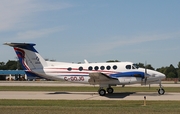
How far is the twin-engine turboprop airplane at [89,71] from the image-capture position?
28.0 m

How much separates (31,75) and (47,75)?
5.39ft

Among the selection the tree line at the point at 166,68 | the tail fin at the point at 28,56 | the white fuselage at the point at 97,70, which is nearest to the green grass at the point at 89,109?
the white fuselage at the point at 97,70

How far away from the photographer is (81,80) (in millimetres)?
29594

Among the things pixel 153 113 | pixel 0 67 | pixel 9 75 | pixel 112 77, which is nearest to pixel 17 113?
pixel 153 113

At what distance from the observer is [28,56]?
99.2ft

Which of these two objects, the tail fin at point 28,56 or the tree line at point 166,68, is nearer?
the tail fin at point 28,56

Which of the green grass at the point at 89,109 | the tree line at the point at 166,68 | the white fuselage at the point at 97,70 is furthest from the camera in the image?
the tree line at the point at 166,68

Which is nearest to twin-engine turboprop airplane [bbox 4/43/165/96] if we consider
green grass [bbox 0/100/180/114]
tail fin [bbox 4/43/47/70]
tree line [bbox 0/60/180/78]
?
tail fin [bbox 4/43/47/70]

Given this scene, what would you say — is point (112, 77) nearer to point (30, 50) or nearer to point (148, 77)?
point (148, 77)

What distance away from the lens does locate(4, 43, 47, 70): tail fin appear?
98.2ft

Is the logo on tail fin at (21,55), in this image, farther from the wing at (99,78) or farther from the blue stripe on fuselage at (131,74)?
the blue stripe on fuselage at (131,74)

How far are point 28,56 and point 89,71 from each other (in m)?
6.41

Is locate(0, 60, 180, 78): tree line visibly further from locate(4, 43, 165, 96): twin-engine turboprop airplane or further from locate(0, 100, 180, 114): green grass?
locate(0, 100, 180, 114): green grass

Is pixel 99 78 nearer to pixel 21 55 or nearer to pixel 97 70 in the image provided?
pixel 97 70
